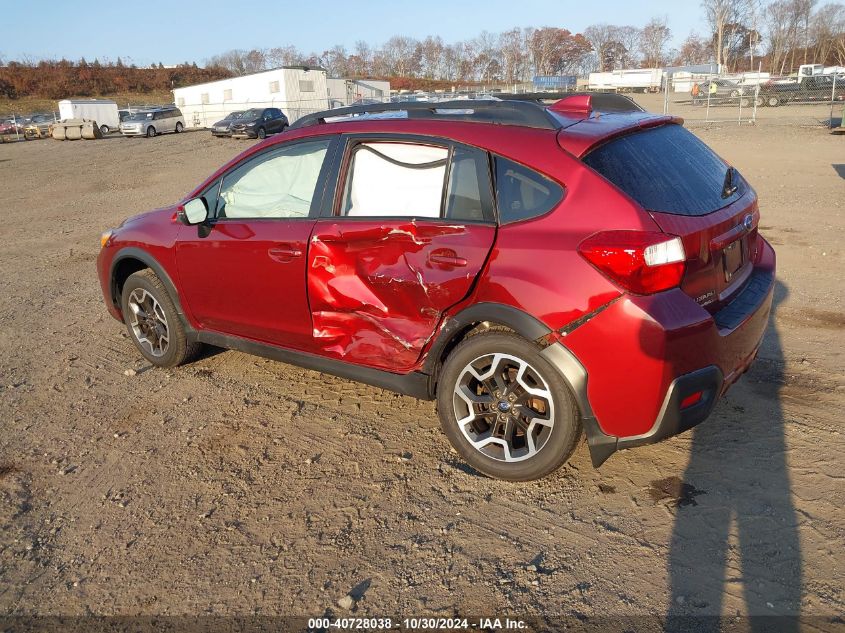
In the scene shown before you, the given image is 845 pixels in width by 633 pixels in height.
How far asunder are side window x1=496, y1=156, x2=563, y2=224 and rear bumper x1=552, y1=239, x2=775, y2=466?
59 centimetres

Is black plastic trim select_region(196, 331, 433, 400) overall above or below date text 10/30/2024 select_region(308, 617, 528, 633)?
above

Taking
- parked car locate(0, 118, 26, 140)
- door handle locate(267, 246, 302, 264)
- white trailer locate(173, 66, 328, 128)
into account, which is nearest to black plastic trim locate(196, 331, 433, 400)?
door handle locate(267, 246, 302, 264)

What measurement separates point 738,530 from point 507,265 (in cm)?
150

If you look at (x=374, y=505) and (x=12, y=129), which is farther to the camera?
(x=12, y=129)

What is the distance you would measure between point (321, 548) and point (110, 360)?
10.4ft

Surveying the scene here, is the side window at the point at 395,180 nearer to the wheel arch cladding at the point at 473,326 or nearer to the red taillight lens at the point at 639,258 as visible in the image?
the wheel arch cladding at the point at 473,326

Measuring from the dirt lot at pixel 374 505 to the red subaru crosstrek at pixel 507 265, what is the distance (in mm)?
359

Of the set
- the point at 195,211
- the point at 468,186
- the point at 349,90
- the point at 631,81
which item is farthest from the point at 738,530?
the point at 631,81

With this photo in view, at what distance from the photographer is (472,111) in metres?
3.55

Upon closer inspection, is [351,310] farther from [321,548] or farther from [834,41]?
[834,41]

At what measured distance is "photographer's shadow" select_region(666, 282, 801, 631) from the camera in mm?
2469

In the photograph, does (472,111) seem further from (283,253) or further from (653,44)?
(653,44)

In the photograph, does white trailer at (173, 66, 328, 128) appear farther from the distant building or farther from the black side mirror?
the black side mirror

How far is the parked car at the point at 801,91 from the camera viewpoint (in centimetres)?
3334
